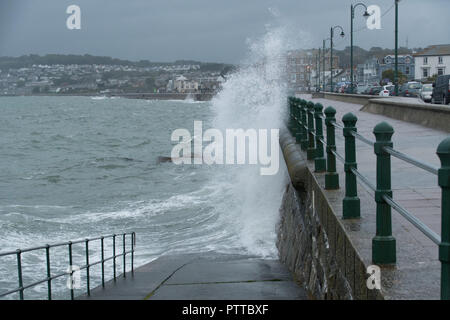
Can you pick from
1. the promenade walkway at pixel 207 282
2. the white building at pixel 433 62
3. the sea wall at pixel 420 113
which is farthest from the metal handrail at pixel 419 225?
the white building at pixel 433 62

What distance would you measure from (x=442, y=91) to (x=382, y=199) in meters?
24.8

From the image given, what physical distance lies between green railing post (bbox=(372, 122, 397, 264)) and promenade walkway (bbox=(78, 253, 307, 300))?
10.8ft

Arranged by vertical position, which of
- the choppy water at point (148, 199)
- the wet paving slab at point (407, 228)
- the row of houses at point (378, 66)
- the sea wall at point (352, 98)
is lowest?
the choppy water at point (148, 199)

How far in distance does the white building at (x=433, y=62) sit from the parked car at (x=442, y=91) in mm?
73708

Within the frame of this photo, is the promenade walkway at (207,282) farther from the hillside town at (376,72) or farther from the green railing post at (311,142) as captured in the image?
the hillside town at (376,72)

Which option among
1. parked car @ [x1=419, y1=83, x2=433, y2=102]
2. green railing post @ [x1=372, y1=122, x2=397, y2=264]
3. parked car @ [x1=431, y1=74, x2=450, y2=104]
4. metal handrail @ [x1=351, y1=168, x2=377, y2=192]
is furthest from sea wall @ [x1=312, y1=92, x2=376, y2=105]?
green railing post @ [x1=372, y1=122, x2=397, y2=264]

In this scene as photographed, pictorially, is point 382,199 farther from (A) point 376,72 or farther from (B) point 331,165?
(A) point 376,72

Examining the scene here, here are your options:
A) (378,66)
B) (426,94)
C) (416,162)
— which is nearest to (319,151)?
(416,162)

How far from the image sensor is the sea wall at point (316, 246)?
462cm

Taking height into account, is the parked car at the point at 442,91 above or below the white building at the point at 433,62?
below

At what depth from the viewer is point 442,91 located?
27.5 metres

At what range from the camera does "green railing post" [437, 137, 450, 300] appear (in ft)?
9.90

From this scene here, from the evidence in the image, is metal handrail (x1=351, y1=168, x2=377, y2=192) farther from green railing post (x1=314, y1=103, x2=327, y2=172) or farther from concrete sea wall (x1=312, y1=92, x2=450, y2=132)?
concrete sea wall (x1=312, y1=92, x2=450, y2=132)
